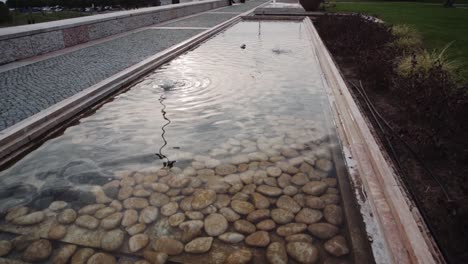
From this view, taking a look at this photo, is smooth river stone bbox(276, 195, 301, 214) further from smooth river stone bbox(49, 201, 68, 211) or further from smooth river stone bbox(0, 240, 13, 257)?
smooth river stone bbox(0, 240, 13, 257)

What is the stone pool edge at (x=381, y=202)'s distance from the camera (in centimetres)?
209

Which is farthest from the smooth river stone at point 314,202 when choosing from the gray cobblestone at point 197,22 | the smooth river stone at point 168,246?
the gray cobblestone at point 197,22

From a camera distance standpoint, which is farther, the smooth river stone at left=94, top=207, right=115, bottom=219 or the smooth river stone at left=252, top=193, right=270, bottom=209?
the smooth river stone at left=252, top=193, right=270, bottom=209

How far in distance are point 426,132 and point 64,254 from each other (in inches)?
146

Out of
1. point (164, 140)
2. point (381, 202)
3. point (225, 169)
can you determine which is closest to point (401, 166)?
point (381, 202)

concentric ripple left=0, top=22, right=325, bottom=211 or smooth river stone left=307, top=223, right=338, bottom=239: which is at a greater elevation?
concentric ripple left=0, top=22, right=325, bottom=211

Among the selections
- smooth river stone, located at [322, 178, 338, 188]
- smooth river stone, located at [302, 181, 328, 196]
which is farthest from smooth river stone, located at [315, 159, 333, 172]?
smooth river stone, located at [302, 181, 328, 196]

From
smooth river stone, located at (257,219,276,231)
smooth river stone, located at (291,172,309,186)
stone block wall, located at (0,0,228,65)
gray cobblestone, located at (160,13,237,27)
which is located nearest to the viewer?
smooth river stone, located at (257,219,276,231)

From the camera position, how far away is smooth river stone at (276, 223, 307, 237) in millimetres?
2545

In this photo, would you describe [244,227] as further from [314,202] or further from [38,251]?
[38,251]

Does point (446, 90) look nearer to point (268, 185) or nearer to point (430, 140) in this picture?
point (430, 140)

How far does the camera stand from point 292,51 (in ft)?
29.0

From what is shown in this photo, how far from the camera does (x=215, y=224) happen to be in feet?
8.70

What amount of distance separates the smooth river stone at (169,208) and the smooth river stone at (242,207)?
519 mm
